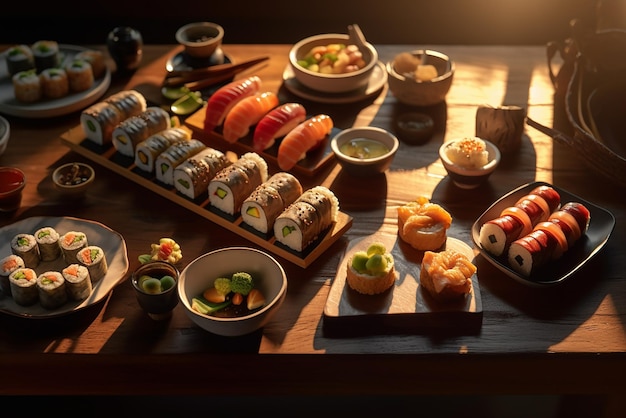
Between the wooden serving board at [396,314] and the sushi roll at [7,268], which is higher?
the sushi roll at [7,268]

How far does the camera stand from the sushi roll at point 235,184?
7.36 feet

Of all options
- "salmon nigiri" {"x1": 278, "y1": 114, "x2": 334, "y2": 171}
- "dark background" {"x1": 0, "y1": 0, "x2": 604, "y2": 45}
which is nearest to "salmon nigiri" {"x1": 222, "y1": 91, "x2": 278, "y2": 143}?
"salmon nigiri" {"x1": 278, "y1": 114, "x2": 334, "y2": 171}

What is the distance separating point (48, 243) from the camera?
2.10 metres

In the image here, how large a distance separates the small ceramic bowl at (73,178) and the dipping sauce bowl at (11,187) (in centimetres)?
11

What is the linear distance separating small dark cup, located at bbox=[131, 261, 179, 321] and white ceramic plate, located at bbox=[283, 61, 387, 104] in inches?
45.4

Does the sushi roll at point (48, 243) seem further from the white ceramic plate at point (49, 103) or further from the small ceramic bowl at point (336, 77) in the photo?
the small ceramic bowl at point (336, 77)

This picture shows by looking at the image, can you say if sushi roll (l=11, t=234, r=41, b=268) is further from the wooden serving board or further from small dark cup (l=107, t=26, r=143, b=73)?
small dark cup (l=107, t=26, r=143, b=73)

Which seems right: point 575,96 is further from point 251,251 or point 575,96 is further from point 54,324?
point 54,324

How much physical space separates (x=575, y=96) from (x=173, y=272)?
157 centimetres

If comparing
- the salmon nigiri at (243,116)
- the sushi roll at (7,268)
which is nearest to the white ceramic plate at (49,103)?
the salmon nigiri at (243,116)

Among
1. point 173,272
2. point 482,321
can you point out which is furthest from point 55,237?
point 482,321

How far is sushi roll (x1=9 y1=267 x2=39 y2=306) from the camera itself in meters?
1.93

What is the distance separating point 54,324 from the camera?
1.96 m

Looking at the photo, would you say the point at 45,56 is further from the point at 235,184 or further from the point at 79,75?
the point at 235,184
